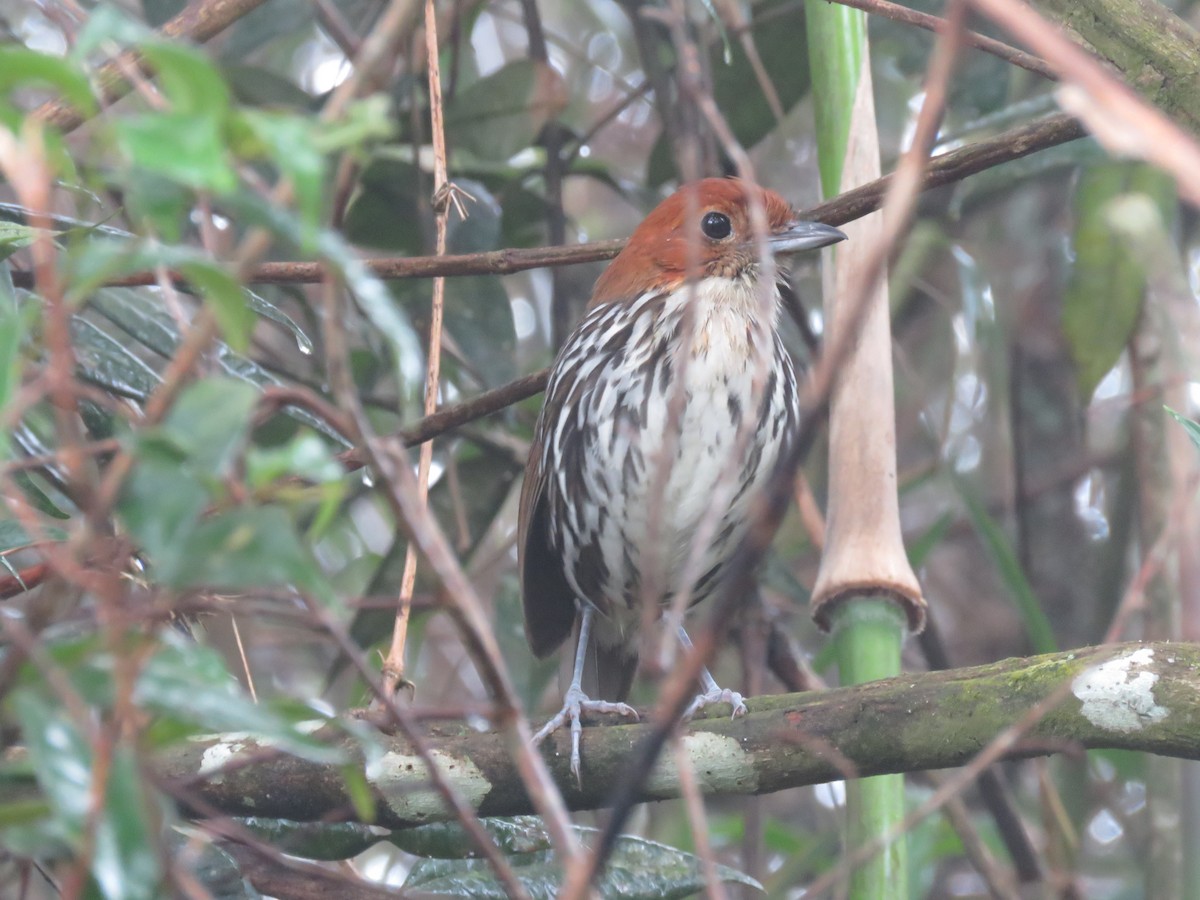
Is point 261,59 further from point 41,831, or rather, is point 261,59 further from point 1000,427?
point 41,831

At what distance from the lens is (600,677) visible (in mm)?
4305

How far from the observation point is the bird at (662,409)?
3428mm

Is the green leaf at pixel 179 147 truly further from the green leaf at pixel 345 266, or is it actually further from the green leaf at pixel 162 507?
the green leaf at pixel 162 507

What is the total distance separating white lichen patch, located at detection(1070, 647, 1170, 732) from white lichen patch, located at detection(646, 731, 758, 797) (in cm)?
60

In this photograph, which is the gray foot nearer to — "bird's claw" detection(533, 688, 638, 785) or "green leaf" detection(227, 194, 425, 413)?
"bird's claw" detection(533, 688, 638, 785)

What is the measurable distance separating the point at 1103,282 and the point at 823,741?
7.86ft

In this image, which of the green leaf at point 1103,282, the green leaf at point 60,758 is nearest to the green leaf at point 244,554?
the green leaf at point 60,758

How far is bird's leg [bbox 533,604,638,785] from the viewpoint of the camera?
8.96 ft

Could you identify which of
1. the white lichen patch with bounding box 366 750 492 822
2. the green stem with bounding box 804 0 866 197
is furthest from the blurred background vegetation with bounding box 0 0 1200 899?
the green stem with bounding box 804 0 866 197

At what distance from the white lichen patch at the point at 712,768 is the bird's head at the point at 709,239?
Answer: 1.31 m

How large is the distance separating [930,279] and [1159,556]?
3.27 m

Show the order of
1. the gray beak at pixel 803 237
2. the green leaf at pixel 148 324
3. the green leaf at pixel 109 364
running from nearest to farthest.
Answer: the green leaf at pixel 109 364
the green leaf at pixel 148 324
the gray beak at pixel 803 237

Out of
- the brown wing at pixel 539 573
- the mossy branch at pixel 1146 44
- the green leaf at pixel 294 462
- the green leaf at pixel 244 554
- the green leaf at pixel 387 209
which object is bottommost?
the green leaf at pixel 244 554

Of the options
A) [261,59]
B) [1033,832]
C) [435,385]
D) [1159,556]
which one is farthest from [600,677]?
[261,59]
